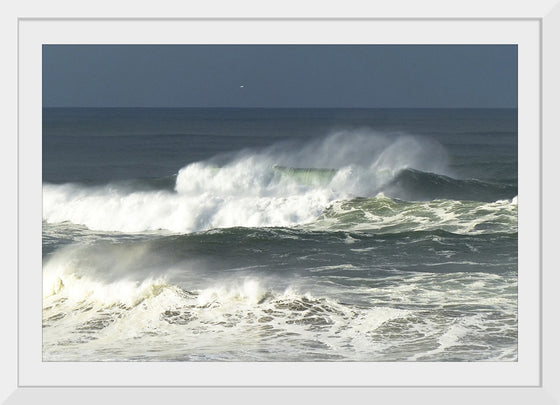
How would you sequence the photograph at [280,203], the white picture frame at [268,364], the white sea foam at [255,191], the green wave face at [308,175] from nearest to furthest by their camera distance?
the white picture frame at [268,364], the photograph at [280,203], the white sea foam at [255,191], the green wave face at [308,175]

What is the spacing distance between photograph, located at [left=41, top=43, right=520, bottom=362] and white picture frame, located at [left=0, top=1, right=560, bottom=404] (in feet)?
0.64

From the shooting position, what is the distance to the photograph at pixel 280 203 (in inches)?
222

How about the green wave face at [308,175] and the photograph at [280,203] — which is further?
the green wave face at [308,175]

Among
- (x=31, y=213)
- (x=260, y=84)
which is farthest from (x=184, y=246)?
(x=31, y=213)

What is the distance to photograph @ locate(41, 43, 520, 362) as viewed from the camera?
5643mm

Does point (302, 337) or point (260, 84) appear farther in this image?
point (260, 84)

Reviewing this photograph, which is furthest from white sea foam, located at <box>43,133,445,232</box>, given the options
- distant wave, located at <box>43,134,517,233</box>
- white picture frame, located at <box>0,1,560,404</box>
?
white picture frame, located at <box>0,1,560,404</box>

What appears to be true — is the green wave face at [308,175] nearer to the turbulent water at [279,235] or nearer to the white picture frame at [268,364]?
the turbulent water at [279,235]

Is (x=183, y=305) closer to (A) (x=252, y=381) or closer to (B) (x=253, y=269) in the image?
(B) (x=253, y=269)

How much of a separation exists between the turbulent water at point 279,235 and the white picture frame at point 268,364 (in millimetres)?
230

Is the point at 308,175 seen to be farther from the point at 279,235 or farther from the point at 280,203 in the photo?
the point at 279,235

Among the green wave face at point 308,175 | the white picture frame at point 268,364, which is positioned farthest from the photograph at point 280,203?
the white picture frame at point 268,364
